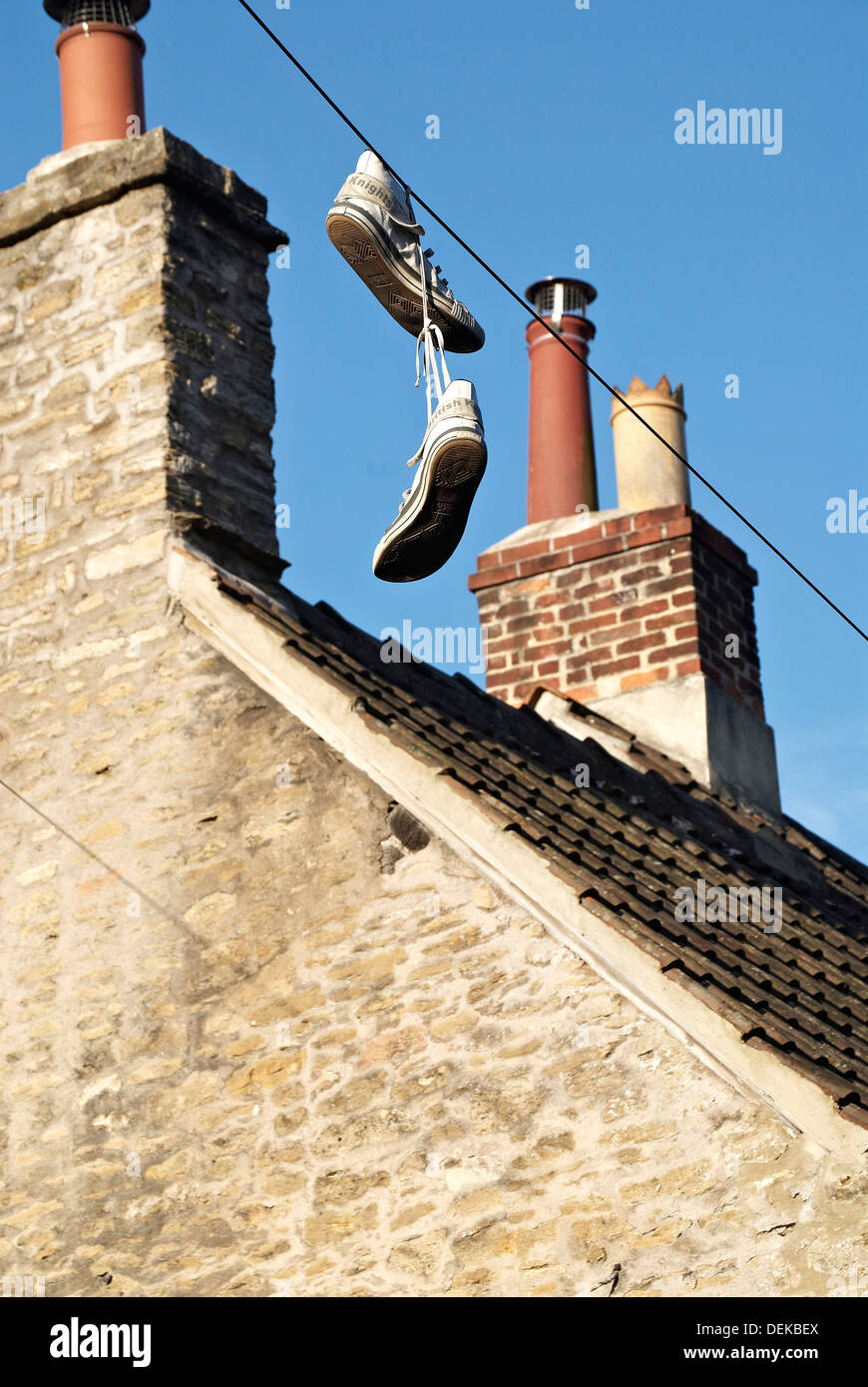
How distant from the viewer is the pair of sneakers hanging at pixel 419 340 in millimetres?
6758

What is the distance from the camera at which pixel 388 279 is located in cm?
707

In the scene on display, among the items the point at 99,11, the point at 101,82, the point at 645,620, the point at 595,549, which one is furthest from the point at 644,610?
the point at 99,11

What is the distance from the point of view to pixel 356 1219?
623 centimetres

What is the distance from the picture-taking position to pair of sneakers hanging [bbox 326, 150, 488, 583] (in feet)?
22.2

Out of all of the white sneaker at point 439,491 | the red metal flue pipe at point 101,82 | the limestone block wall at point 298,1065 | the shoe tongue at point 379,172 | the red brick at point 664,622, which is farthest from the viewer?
the red brick at point 664,622

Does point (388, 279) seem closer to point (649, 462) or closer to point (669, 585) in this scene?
point (669, 585)

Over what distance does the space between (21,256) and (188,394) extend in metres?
1.14

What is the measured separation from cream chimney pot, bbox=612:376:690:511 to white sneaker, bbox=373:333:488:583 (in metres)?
4.39

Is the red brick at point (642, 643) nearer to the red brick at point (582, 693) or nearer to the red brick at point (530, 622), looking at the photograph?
the red brick at point (582, 693)

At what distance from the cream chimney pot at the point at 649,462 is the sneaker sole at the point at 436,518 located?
4.38 metres

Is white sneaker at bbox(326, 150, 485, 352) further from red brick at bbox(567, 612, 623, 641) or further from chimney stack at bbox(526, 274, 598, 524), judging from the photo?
chimney stack at bbox(526, 274, 598, 524)

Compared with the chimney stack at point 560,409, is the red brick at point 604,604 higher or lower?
lower

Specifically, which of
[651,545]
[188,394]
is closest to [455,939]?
[188,394]

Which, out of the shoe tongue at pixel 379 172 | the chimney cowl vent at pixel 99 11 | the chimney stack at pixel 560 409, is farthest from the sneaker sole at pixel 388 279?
the chimney stack at pixel 560 409
